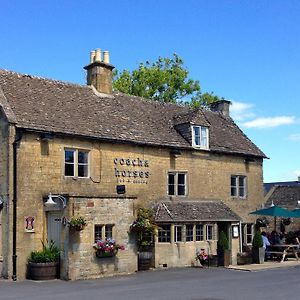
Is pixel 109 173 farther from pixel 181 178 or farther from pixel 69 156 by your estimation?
pixel 181 178

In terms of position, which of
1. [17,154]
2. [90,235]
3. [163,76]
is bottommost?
[90,235]

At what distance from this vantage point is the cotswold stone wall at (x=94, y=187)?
2000 cm

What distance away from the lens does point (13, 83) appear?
2305cm

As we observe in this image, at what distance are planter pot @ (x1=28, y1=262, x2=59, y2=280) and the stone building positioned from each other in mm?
350

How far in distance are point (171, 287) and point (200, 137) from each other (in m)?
11.3

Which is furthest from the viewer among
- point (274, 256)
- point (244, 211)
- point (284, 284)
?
point (244, 211)

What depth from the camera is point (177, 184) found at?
26031 millimetres

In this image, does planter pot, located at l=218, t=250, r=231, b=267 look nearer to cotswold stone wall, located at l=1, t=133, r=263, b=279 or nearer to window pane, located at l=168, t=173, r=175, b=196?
cotswold stone wall, located at l=1, t=133, r=263, b=279

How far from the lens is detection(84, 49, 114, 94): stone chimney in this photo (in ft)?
86.8

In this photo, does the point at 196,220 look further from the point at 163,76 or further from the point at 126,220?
the point at 163,76

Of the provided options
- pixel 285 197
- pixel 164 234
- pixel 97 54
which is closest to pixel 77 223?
pixel 164 234

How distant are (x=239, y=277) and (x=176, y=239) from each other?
460 centimetres

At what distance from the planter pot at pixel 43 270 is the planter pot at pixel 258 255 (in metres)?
10.4

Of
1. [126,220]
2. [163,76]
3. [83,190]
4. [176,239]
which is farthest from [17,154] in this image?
[163,76]
